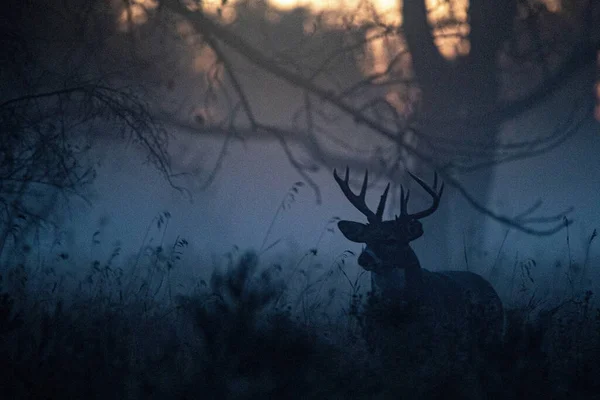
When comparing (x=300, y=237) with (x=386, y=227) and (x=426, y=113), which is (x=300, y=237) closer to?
(x=426, y=113)

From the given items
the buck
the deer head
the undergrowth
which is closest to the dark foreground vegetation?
the undergrowth

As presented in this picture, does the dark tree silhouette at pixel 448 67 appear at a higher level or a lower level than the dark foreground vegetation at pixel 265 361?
higher

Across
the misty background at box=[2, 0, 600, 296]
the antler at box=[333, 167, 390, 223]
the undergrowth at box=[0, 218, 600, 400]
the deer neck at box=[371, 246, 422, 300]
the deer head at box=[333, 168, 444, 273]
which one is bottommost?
the undergrowth at box=[0, 218, 600, 400]

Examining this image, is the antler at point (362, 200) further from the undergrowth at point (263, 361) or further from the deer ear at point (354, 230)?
the undergrowth at point (263, 361)

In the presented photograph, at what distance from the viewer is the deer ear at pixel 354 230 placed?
8133 mm

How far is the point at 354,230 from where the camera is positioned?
8.23 meters

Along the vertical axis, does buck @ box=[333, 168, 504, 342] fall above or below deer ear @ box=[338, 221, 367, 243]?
below

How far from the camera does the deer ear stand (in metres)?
8.13

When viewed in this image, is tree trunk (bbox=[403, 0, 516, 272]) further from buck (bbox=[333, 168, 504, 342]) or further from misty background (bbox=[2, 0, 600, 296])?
buck (bbox=[333, 168, 504, 342])

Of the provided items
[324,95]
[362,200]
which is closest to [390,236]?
[362,200]

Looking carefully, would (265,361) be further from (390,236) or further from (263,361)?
(390,236)

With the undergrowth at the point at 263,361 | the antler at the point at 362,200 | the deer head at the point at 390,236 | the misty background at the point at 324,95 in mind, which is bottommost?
the undergrowth at the point at 263,361

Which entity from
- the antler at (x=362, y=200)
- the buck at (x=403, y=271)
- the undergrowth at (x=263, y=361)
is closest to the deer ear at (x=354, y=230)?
the buck at (x=403, y=271)

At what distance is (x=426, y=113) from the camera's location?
13008mm
